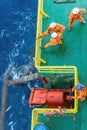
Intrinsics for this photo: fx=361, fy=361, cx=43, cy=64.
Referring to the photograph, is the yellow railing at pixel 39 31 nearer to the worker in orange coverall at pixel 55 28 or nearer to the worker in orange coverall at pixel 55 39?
the worker in orange coverall at pixel 55 39

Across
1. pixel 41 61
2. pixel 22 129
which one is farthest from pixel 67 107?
pixel 22 129

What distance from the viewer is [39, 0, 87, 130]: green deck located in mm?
19641

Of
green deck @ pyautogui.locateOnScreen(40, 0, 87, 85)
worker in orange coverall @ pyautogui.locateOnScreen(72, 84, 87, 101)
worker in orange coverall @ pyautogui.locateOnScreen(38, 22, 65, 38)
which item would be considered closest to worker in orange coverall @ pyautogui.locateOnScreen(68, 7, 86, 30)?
green deck @ pyautogui.locateOnScreen(40, 0, 87, 85)

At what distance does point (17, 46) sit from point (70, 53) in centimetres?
900

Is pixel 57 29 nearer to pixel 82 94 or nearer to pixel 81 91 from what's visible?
pixel 81 91

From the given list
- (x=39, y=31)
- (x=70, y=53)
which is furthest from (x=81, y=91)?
(x=39, y=31)

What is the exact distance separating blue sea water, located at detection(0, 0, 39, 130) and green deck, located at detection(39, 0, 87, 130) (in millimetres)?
6062

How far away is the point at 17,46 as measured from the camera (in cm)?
2884

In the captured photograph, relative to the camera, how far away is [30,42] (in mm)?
28828

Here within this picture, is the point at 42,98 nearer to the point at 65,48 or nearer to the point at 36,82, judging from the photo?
the point at 65,48

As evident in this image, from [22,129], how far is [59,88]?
222 inches

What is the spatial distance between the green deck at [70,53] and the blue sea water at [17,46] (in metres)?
6.06

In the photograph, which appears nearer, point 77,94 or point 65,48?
point 77,94

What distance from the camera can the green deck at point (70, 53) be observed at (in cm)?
1964
